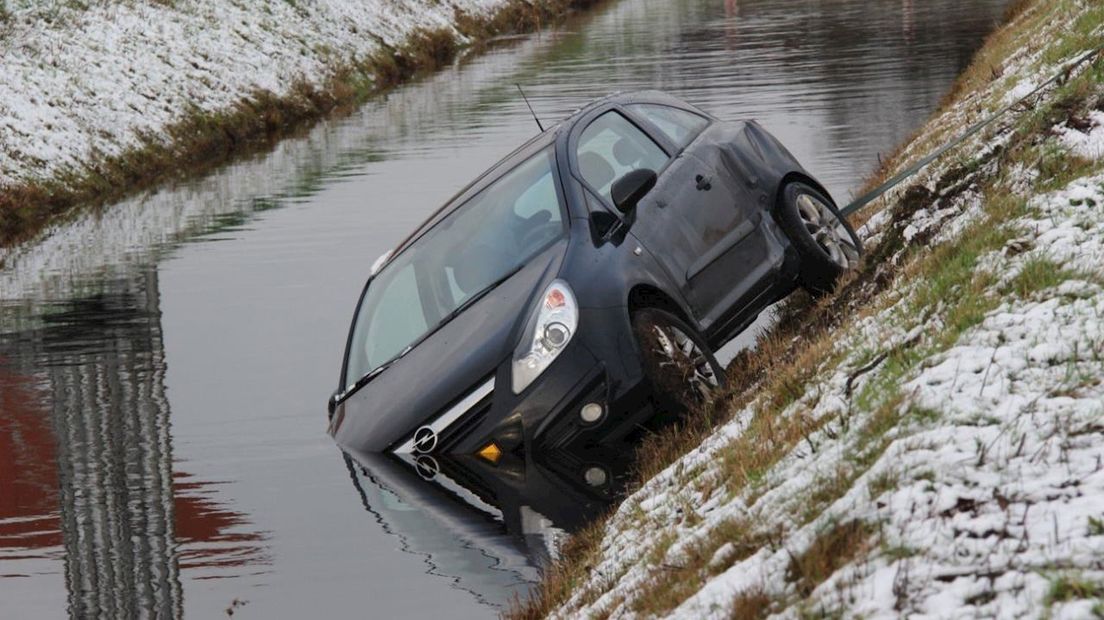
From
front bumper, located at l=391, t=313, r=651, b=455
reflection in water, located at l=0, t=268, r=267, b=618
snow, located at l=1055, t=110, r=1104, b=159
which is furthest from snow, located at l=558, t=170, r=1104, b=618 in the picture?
reflection in water, located at l=0, t=268, r=267, b=618

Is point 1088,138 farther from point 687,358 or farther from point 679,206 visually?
point 687,358

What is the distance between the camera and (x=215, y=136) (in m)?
31.2

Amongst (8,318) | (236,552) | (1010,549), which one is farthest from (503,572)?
(8,318)

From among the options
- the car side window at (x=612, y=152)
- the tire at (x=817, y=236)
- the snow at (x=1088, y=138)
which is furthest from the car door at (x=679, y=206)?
the snow at (x=1088, y=138)

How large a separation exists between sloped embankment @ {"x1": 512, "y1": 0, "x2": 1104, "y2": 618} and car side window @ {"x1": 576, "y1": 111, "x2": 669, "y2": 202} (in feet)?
4.12

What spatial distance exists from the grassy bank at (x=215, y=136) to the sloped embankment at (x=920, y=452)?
15.6m

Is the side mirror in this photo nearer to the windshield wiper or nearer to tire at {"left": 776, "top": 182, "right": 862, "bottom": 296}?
the windshield wiper

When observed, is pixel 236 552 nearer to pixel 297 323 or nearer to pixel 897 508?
pixel 897 508

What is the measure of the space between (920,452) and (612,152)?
486cm

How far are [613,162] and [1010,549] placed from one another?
5654mm

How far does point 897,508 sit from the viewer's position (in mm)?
5645

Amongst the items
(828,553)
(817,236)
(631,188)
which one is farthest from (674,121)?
(828,553)

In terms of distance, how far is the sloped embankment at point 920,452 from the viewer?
521 centimetres

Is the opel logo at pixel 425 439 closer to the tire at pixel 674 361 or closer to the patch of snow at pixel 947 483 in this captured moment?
the tire at pixel 674 361
